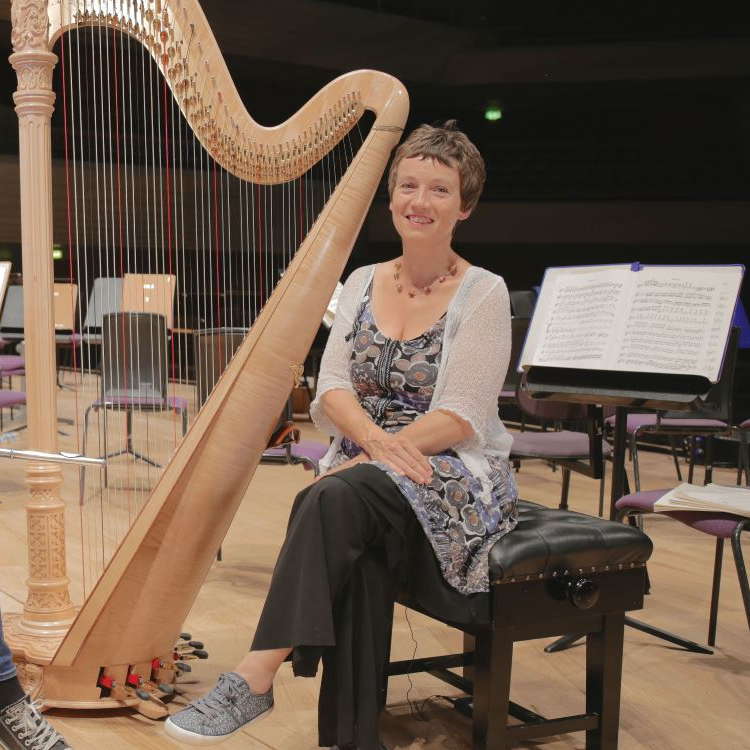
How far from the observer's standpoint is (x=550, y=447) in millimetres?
3461

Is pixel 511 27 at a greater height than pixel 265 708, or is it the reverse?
pixel 511 27

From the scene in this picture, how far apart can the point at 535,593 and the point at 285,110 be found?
983 cm

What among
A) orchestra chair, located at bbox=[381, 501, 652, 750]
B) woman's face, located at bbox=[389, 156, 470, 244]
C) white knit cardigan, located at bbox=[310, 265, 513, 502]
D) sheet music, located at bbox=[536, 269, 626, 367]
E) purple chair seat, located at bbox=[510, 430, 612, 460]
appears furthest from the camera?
purple chair seat, located at bbox=[510, 430, 612, 460]

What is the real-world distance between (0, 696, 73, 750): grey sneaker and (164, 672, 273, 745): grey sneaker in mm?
253

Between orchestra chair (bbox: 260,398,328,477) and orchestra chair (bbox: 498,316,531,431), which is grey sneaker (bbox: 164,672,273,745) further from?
orchestra chair (bbox: 498,316,531,431)

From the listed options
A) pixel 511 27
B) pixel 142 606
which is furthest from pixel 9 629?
pixel 511 27

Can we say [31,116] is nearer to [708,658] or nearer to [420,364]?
[420,364]

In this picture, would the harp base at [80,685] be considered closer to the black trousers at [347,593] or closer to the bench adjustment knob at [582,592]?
the black trousers at [347,593]

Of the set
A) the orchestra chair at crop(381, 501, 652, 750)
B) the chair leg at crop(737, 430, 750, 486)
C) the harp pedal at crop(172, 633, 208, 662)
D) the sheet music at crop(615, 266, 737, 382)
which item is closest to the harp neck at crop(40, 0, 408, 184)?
the sheet music at crop(615, 266, 737, 382)

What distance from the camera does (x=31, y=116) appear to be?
2.14 meters

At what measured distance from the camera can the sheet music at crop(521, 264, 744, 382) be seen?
2.46m

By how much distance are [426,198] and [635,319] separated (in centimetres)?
82

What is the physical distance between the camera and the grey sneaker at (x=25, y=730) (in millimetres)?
1765

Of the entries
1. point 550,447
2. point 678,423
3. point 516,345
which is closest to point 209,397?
point 550,447
